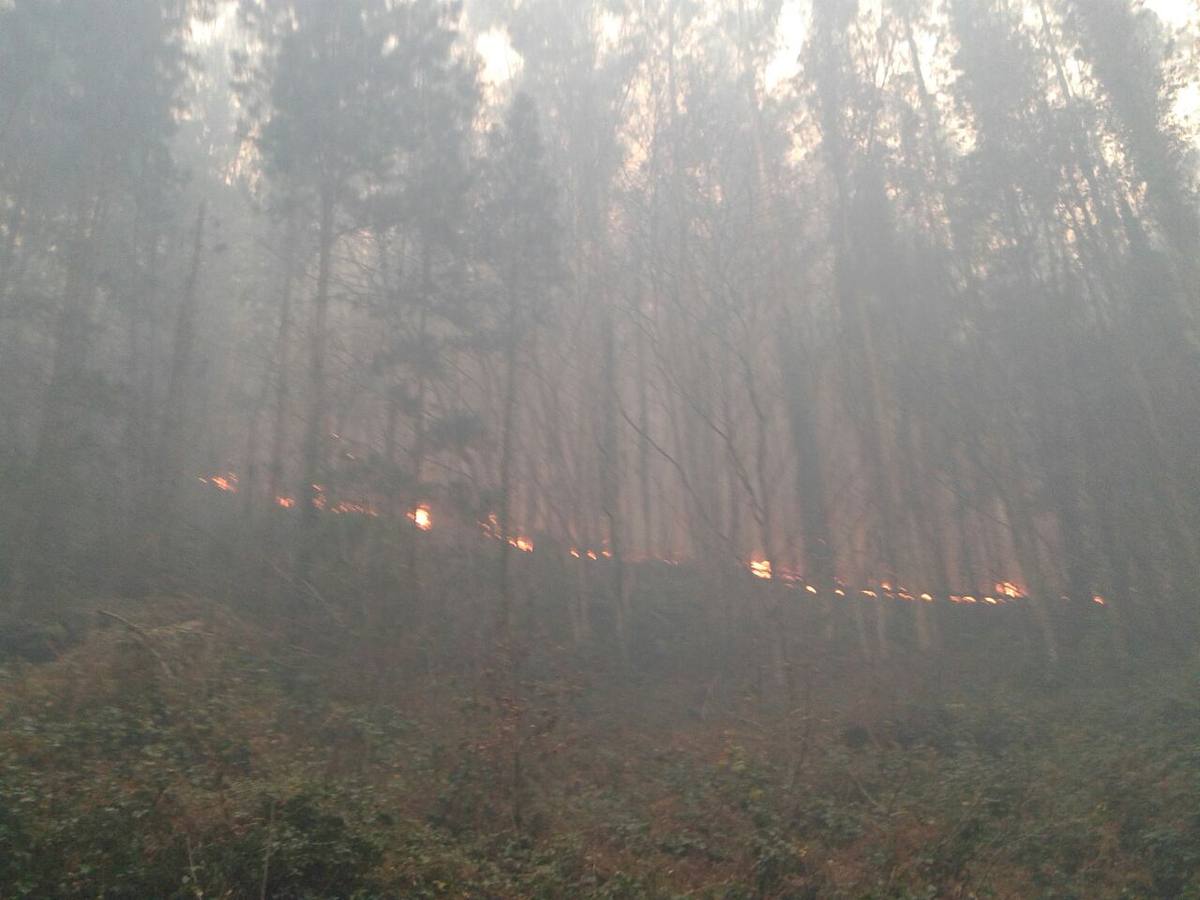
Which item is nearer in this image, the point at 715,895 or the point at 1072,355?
the point at 715,895

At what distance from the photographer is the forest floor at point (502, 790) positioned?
6539 mm

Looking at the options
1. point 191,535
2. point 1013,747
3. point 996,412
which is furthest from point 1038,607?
point 191,535

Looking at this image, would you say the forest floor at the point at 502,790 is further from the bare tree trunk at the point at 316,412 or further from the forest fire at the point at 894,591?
the forest fire at the point at 894,591

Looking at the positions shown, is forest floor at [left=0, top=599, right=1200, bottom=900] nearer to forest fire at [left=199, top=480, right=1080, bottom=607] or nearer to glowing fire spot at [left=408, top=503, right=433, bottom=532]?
forest fire at [left=199, top=480, right=1080, bottom=607]

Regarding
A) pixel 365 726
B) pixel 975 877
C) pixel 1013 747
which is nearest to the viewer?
pixel 975 877

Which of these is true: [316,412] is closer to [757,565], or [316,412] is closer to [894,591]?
[757,565]

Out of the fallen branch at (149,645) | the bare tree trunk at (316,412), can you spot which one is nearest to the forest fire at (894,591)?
the bare tree trunk at (316,412)

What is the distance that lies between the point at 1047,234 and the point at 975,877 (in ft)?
62.8

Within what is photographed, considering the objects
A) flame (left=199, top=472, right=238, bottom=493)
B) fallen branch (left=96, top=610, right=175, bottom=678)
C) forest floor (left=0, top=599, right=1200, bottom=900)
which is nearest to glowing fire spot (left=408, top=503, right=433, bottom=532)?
forest floor (left=0, top=599, right=1200, bottom=900)

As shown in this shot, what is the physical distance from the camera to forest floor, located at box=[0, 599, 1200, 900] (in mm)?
6539

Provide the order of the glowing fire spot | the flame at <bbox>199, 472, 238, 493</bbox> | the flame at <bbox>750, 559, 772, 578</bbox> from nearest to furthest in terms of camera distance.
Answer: the glowing fire spot
the flame at <bbox>750, 559, 772, 578</bbox>
the flame at <bbox>199, 472, 238, 493</bbox>

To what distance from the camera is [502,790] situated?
9.23 m

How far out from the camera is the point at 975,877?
8188 millimetres

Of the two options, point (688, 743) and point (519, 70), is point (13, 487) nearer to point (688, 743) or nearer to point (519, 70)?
point (688, 743)
